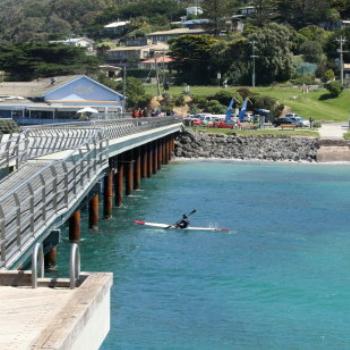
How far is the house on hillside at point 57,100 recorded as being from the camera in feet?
244

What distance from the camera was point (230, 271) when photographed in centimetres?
2988

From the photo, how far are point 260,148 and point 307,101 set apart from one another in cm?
2356

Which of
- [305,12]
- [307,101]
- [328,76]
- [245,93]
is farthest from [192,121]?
[305,12]

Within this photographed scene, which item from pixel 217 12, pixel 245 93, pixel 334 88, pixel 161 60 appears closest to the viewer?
pixel 245 93

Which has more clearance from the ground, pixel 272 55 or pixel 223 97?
pixel 272 55

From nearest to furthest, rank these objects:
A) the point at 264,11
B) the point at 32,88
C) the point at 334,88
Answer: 1. the point at 32,88
2. the point at 334,88
3. the point at 264,11

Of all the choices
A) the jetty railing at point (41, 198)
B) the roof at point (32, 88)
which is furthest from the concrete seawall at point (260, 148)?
the jetty railing at point (41, 198)

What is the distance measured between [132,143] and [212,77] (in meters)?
68.3

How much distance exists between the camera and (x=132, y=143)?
4897cm

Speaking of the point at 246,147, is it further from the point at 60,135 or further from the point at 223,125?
the point at 60,135

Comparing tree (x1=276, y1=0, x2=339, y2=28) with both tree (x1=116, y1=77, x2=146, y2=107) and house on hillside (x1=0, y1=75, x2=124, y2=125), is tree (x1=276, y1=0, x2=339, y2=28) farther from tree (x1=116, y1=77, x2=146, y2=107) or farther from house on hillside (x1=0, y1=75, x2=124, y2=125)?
house on hillside (x1=0, y1=75, x2=124, y2=125)

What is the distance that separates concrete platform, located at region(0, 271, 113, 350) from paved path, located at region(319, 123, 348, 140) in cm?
7281

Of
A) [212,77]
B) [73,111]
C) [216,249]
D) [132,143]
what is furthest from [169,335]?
[212,77]

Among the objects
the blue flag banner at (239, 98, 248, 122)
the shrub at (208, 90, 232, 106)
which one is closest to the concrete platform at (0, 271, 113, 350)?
the blue flag banner at (239, 98, 248, 122)
